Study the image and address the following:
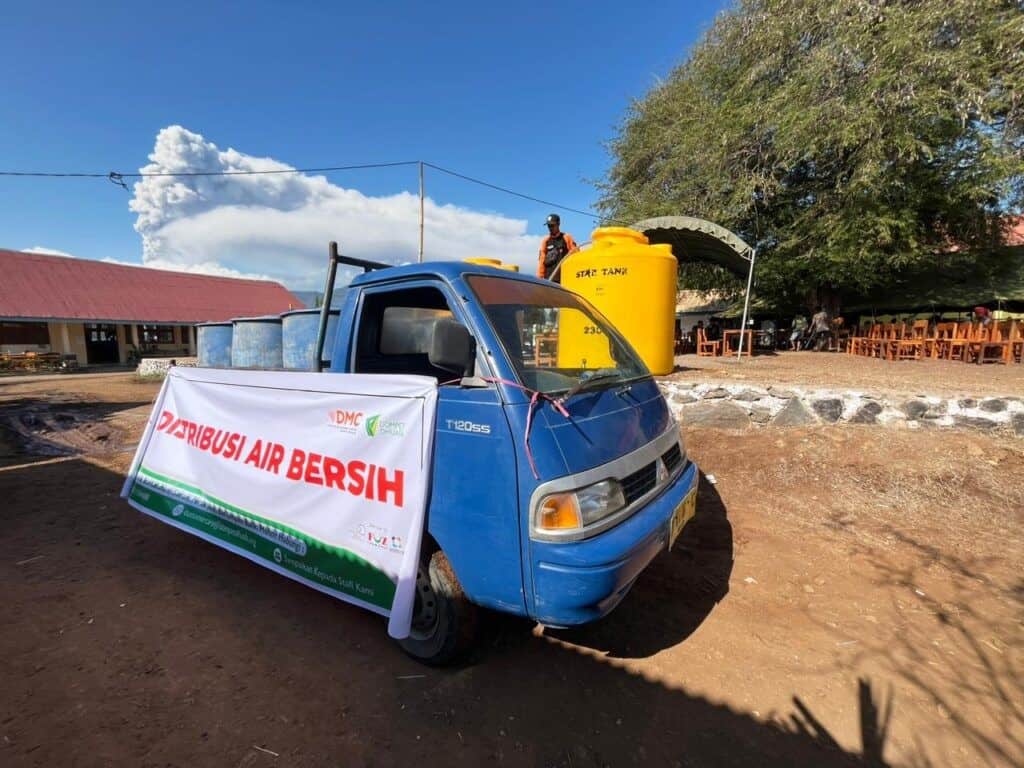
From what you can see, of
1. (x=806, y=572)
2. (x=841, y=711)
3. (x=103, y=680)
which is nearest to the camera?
(x=841, y=711)

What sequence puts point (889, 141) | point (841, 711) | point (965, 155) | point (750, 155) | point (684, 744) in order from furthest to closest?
point (750, 155)
point (965, 155)
point (889, 141)
point (841, 711)
point (684, 744)

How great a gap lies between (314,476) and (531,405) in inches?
56.6

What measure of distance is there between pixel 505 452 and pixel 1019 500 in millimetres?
4941

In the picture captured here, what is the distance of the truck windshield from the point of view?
241cm

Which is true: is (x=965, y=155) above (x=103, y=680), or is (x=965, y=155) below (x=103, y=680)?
above

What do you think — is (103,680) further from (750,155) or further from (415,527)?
(750,155)

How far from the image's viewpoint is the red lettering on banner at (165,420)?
3832 millimetres

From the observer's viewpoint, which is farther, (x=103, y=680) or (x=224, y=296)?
(x=224, y=296)

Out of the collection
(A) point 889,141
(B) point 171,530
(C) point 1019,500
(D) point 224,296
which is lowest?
(B) point 171,530

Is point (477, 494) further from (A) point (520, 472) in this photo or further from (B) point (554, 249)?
(B) point (554, 249)

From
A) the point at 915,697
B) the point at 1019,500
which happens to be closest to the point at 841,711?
the point at 915,697

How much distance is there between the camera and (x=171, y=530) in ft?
13.9

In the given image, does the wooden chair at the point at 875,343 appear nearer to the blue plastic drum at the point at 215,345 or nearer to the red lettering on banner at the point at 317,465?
the red lettering on banner at the point at 317,465

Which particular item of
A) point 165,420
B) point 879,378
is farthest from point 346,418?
point 879,378
